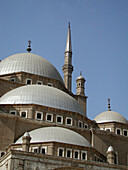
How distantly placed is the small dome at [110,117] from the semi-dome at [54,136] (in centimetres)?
1115

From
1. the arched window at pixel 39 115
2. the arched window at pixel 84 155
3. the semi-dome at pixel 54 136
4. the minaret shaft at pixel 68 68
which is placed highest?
the minaret shaft at pixel 68 68

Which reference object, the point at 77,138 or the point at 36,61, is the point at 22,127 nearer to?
the point at 77,138

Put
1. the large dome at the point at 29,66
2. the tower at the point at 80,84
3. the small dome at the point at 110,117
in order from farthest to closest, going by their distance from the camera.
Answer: the tower at the point at 80,84, the small dome at the point at 110,117, the large dome at the point at 29,66

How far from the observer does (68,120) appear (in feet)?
106

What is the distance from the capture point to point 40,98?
32156mm

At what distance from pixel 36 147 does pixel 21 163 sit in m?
3.84

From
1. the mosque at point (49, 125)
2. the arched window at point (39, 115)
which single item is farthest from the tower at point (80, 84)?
the arched window at point (39, 115)

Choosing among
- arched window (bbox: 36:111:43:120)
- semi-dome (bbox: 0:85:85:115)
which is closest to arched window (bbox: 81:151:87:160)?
arched window (bbox: 36:111:43:120)

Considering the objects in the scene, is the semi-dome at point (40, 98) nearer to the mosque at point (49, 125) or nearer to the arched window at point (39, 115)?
the mosque at point (49, 125)

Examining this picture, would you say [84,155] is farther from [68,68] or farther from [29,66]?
[68,68]

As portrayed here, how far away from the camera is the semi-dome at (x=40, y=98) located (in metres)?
31.7

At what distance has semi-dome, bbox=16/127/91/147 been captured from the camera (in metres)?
26.5

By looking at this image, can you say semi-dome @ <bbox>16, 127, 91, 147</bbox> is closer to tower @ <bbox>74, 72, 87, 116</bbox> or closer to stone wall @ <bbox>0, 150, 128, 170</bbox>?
stone wall @ <bbox>0, 150, 128, 170</bbox>

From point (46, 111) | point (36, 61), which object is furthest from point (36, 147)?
point (36, 61)
